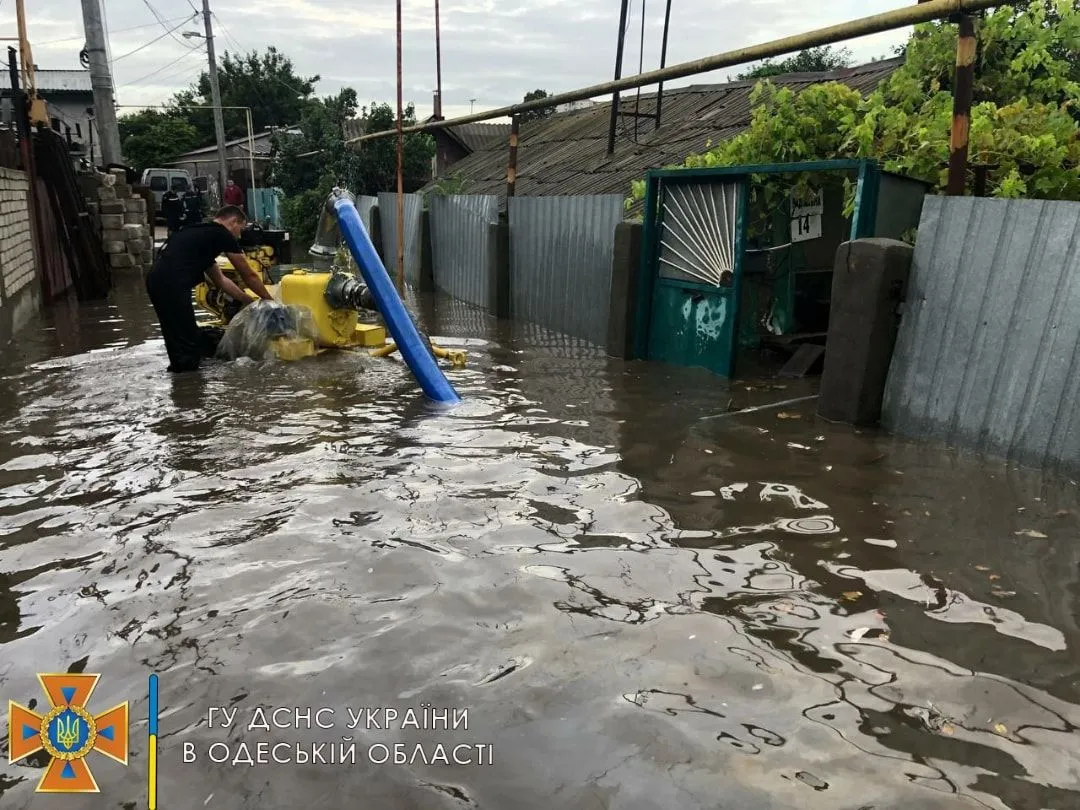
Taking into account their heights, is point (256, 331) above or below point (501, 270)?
below

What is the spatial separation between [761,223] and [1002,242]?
3.27 meters

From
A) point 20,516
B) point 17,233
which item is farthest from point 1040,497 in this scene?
point 17,233

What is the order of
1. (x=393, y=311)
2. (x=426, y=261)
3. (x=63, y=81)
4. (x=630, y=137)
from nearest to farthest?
1. (x=393, y=311)
2. (x=630, y=137)
3. (x=426, y=261)
4. (x=63, y=81)

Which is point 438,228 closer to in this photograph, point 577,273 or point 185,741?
point 577,273

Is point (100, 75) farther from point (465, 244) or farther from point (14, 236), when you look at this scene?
point (465, 244)

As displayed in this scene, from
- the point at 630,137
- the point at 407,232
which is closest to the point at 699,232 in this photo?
the point at 630,137

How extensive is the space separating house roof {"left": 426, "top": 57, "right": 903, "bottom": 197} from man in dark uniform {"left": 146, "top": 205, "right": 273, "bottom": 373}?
20.9ft

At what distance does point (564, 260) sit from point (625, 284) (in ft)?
7.00

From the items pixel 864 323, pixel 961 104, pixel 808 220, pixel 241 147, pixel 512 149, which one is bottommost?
pixel 864 323

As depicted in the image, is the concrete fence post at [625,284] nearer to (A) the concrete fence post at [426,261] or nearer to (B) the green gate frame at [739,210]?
(B) the green gate frame at [739,210]

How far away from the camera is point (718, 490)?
14.2 ft

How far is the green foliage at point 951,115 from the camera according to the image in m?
5.73

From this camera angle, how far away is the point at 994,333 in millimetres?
4867

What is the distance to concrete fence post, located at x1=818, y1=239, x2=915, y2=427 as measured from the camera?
532cm
